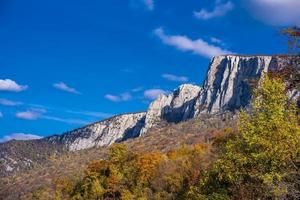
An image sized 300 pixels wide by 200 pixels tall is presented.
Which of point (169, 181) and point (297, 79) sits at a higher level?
point (169, 181)

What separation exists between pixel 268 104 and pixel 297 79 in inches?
468

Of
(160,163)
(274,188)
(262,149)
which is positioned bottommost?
(274,188)

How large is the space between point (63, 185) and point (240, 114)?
91.8 metres

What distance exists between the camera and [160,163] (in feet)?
320

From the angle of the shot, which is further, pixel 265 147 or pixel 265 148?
pixel 265 148

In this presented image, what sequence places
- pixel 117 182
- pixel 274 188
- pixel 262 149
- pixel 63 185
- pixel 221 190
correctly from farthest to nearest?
pixel 63 185 < pixel 117 182 < pixel 221 190 < pixel 262 149 < pixel 274 188

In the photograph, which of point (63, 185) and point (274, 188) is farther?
point (63, 185)

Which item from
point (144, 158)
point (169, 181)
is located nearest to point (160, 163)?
point (144, 158)

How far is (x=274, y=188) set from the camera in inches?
1067

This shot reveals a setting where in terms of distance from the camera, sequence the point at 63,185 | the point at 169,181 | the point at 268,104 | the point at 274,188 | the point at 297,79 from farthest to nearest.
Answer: the point at 63,185 < the point at 169,181 < the point at 268,104 < the point at 274,188 < the point at 297,79

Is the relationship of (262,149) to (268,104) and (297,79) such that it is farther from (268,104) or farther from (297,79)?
(297,79)

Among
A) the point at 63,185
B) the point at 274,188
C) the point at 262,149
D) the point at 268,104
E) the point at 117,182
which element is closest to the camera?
the point at 274,188

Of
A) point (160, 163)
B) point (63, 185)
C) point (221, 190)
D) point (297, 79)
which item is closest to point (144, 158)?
point (160, 163)

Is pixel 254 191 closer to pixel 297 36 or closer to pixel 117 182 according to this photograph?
pixel 297 36
